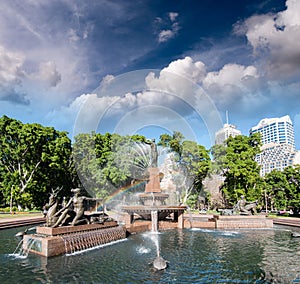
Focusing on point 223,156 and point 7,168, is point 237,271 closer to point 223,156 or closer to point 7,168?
point 223,156

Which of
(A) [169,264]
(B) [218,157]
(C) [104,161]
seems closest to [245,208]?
(B) [218,157]

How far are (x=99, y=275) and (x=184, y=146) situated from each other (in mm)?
29610

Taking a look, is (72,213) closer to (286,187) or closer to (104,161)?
(104,161)

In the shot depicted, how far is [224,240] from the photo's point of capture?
52.3ft

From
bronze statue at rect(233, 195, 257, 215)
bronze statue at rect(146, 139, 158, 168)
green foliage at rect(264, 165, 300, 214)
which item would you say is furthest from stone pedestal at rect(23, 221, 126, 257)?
green foliage at rect(264, 165, 300, 214)

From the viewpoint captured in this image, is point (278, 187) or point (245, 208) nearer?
point (245, 208)

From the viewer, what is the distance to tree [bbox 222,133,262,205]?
111 ft

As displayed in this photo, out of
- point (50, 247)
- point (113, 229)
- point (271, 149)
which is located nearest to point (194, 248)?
point (113, 229)

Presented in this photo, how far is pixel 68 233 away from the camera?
1272 centimetres

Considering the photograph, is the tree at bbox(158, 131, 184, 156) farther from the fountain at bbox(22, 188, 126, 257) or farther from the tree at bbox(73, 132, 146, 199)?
the fountain at bbox(22, 188, 126, 257)

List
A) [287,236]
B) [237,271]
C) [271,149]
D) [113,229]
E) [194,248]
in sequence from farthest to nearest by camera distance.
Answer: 1. [271,149]
2. [287,236]
3. [113,229]
4. [194,248]
5. [237,271]

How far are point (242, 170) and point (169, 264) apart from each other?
84.4 feet

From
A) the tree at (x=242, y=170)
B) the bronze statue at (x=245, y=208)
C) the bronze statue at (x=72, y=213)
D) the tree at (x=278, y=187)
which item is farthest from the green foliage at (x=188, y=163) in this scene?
the bronze statue at (x=72, y=213)

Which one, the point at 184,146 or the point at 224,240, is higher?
the point at 184,146
